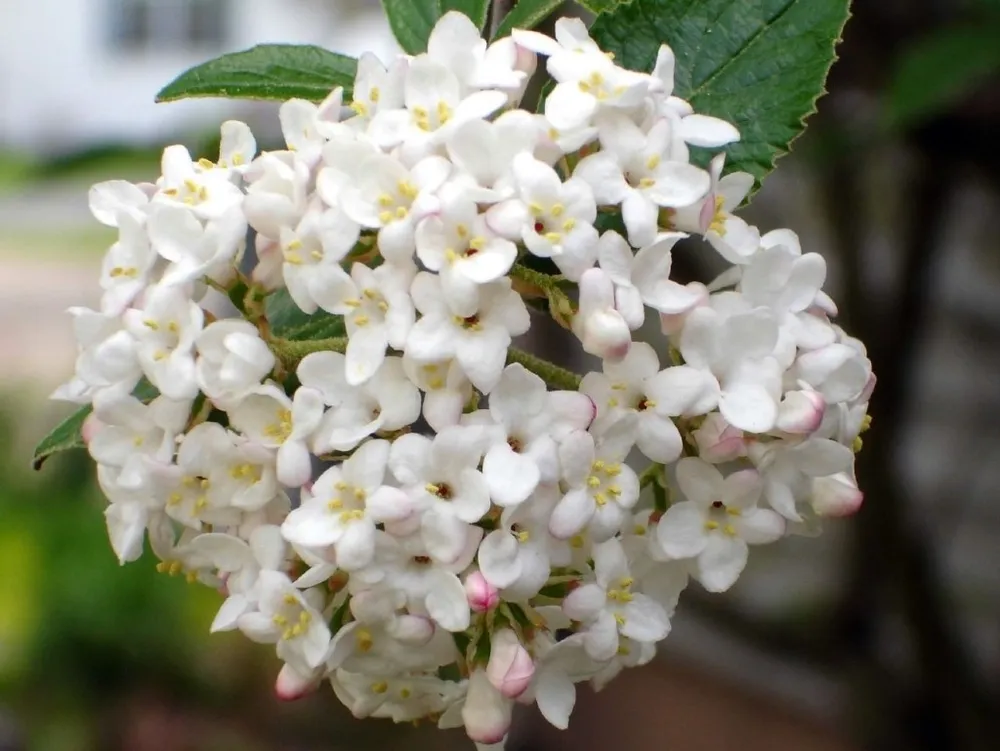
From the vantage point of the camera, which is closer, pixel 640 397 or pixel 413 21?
pixel 640 397

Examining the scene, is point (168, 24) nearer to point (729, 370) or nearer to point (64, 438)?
point (64, 438)

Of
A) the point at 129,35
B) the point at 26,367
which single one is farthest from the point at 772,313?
the point at 129,35

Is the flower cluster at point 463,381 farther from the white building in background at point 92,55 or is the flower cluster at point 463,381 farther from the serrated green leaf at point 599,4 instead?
the white building in background at point 92,55

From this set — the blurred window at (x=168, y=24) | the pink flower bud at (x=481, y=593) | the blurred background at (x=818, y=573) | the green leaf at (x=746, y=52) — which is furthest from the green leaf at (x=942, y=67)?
the blurred window at (x=168, y=24)

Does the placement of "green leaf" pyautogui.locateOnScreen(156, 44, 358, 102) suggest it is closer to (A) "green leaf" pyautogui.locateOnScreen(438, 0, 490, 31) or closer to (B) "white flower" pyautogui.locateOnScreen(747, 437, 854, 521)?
(A) "green leaf" pyautogui.locateOnScreen(438, 0, 490, 31)

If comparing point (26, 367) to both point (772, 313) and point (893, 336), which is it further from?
point (772, 313)

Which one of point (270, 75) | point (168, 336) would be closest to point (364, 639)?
point (168, 336)
